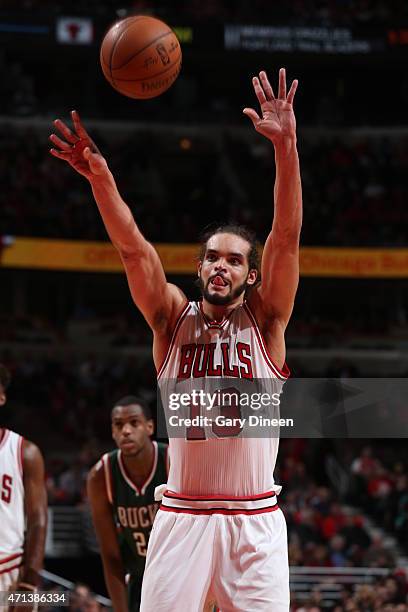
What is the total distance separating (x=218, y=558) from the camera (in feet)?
13.2

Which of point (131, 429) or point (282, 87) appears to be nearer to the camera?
point (282, 87)

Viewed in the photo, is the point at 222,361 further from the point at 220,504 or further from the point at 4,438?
the point at 4,438

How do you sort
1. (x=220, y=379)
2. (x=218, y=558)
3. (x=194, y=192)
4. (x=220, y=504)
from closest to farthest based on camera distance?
(x=218, y=558), (x=220, y=504), (x=220, y=379), (x=194, y=192)

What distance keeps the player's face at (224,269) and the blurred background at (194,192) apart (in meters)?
10.7

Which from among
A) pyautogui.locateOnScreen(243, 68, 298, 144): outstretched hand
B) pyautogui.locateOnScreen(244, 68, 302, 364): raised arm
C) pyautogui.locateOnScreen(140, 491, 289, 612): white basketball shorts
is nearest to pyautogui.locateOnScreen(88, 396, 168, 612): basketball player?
pyautogui.locateOnScreen(140, 491, 289, 612): white basketball shorts

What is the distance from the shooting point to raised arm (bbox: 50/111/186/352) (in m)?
4.21

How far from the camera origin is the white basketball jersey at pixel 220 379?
13.7 feet

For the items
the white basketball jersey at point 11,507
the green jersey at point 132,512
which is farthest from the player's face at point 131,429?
the white basketball jersey at point 11,507

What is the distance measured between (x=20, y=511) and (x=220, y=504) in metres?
2.16

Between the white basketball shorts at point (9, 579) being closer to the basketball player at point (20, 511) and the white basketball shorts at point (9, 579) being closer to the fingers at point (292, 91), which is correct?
the basketball player at point (20, 511)

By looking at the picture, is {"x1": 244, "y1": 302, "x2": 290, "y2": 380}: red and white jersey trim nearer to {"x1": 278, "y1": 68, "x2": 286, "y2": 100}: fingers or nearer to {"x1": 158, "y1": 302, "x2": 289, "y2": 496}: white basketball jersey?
{"x1": 158, "y1": 302, "x2": 289, "y2": 496}: white basketball jersey

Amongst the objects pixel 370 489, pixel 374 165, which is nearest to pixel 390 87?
pixel 374 165

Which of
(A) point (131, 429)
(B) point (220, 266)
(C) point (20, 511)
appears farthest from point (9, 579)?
(B) point (220, 266)

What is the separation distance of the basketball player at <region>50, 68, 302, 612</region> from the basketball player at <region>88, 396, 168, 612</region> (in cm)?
161
